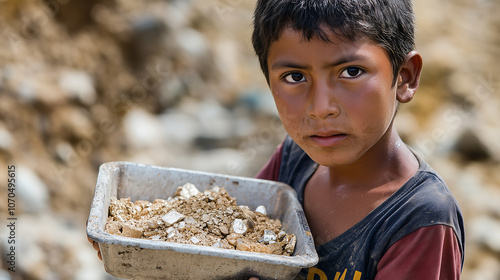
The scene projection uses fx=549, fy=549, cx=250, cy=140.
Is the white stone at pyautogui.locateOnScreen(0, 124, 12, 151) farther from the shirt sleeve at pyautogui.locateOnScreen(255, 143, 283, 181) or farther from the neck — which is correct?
the neck

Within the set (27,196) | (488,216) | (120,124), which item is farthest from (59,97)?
(488,216)

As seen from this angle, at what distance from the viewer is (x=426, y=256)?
3.84ft

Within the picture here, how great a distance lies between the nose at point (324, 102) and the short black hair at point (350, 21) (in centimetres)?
11

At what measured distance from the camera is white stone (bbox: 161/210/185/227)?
1.37m

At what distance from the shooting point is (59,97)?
3.49m

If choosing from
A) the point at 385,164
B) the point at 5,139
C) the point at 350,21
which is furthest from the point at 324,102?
the point at 5,139

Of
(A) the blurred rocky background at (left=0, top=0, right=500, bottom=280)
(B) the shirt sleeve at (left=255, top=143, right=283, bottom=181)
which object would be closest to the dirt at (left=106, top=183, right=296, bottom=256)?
(B) the shirt sleeve at (left=255, top=143, right=283, bottom=181)

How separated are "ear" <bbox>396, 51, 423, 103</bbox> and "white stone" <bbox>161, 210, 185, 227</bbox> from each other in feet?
2.08

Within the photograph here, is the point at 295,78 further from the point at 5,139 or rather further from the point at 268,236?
the point at 5,139

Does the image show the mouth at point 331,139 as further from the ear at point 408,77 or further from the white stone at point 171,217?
the white stone at point 171,217

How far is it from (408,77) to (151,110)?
2724 millimetres

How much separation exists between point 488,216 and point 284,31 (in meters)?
2.80

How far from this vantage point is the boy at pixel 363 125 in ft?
3.97

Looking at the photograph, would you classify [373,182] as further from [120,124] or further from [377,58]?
[120,124]
